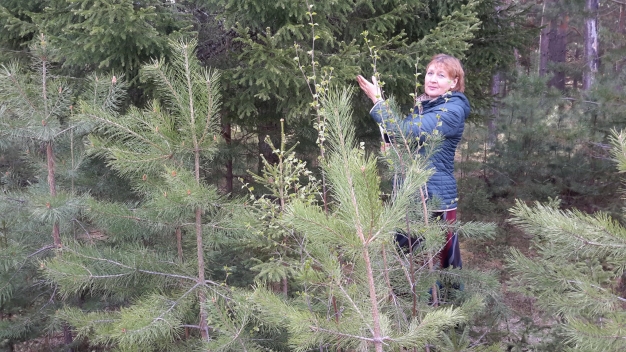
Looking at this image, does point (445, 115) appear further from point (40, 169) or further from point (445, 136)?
point (40, 169)

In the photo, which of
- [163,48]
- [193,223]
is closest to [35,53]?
[163,48]

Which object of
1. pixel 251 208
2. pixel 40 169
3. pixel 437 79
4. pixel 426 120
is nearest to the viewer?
pixel 426 120

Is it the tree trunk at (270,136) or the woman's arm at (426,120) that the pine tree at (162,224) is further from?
the tree trunk at (270,136)

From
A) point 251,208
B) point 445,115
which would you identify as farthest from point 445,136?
point 251,208

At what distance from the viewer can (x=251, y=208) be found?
2953mm

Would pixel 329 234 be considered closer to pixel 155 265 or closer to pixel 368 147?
pixel 155 265

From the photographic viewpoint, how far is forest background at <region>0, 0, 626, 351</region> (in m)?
1.90

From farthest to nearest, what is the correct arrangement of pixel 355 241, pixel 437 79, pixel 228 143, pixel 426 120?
1. pixel 228 143
2. pixel 437 79
3. pixel 426 120
4. pixel 355 241

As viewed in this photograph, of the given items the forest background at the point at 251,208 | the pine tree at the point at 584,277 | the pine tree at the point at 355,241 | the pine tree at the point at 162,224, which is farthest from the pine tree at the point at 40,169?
the pine tree at the point at 584,277

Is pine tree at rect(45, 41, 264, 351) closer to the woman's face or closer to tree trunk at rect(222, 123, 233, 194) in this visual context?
the woman's face

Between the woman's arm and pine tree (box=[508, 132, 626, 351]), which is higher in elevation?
the woman's arm

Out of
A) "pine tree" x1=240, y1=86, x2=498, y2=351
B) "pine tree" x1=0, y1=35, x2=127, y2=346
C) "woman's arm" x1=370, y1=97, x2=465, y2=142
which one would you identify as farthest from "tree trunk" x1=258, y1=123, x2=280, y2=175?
"pine tree" x1=240, y1=86, x2=498, y2=351

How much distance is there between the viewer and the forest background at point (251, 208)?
1.90 meters

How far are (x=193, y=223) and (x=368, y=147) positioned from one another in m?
3.07
